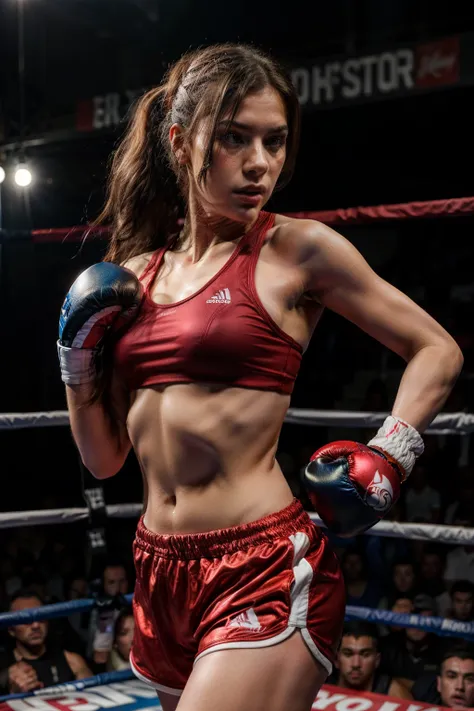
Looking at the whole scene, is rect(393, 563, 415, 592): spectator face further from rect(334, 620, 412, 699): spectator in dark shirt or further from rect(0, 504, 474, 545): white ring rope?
rect(0, 504, 474, 545): white ring rope

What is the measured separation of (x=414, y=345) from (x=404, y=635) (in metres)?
2.54

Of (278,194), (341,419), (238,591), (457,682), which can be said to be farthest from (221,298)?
(278,194)

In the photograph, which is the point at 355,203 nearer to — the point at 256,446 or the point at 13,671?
the point at 13,671

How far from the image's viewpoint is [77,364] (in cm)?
144

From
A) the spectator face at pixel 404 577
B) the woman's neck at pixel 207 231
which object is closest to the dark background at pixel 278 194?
the spectator face at pixel 404 577

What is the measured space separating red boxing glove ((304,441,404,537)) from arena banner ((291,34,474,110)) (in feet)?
14.3

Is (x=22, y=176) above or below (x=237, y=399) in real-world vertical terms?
above

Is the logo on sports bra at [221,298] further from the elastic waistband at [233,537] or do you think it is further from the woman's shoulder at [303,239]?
the elastic waistband at [233,537]

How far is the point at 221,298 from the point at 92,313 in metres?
0.23

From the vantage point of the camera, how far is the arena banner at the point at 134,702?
7.42 feet

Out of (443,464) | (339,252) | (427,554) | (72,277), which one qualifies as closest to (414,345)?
(339,252)

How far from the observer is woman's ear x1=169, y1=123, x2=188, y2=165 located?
1.44 m

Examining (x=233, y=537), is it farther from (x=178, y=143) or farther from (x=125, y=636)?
(x=125, y=636)

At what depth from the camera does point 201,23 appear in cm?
647
